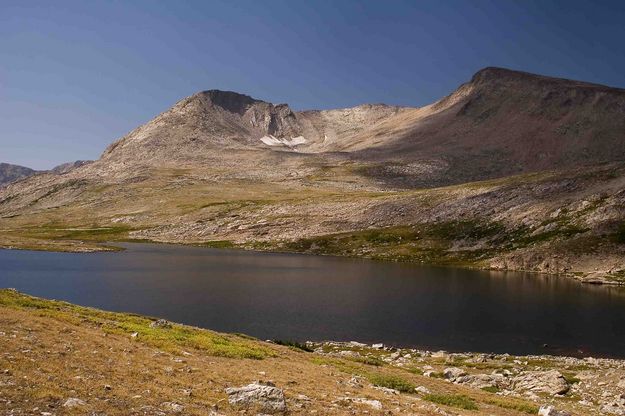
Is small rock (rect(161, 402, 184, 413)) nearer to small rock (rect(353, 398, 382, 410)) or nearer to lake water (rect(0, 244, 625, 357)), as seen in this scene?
small rock (rect(353, 398, 382, 410))

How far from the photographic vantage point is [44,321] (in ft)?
100

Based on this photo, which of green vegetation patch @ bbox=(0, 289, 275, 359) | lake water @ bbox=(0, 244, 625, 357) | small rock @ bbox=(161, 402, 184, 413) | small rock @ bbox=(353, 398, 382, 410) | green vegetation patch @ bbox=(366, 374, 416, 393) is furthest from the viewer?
lake water @ bbox=(0, 244, 625, 357)

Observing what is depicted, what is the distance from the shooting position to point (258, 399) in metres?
18.9

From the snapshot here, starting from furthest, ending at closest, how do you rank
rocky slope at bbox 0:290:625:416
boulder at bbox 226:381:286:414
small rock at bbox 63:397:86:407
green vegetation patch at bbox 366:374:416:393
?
green vegetation patch at bbox 366:374:416:393 < boulder at bbox 226:381:286:414 < rocky slope at bbox 0:290:625:416 < small rock at bbox 63:397:86:407

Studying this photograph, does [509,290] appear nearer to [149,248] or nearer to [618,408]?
[618,408]

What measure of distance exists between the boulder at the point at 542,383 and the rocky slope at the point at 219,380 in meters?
0.07

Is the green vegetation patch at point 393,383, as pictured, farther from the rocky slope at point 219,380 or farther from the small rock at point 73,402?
the small rock at point 73,402

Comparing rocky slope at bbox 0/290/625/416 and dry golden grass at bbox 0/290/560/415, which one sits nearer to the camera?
dry golden grass at bbox 0/290/560/415

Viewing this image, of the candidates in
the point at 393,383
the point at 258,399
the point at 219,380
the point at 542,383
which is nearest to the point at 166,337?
the point at 219,380

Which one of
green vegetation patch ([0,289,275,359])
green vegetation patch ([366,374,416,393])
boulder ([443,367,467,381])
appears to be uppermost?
green vegetation patch ([0,289,275,359])

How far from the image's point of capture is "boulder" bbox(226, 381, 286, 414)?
18.4 metres

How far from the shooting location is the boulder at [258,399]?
1838 cm

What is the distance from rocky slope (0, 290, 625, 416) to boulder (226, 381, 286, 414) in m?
0.04

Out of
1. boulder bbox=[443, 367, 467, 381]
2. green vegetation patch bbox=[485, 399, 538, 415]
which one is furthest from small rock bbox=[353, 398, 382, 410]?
boulder bbox=[443, 367, 467, 381]
